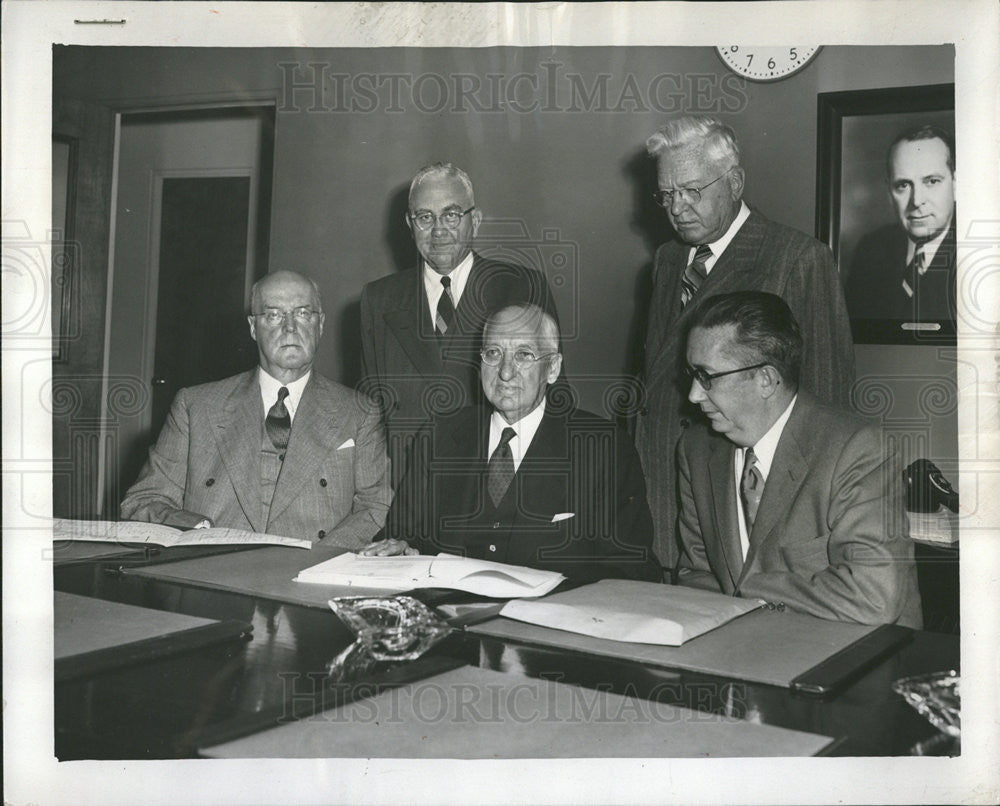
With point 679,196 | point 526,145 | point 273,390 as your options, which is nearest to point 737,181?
point 679,196

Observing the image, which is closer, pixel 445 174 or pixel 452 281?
pixel 445 174

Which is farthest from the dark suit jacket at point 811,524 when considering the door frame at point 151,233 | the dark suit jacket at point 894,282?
the door frame at point 151,233

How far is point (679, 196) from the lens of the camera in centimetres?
244

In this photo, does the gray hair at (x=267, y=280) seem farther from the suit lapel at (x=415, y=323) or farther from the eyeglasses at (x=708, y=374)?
the eyeglasses at (x=708, y=374)

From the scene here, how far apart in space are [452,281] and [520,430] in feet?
1.50

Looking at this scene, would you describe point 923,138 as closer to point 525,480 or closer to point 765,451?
point 765,451

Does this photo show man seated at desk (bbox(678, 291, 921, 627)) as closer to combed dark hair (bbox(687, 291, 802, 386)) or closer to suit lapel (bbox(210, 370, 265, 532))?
combed dark hair (bbox(687, 291, 802, 386))

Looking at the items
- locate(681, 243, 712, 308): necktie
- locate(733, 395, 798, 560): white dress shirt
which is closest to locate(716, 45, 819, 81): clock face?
locate(681, 243, 712, 308): necktie

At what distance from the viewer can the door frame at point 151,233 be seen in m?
2.24

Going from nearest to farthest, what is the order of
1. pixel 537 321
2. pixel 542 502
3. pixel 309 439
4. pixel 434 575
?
pixel 434 575 → pixel 542 502 → pixel 537 321 → pixel 309 439

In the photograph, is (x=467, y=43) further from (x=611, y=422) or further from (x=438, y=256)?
(x=611, y=422)

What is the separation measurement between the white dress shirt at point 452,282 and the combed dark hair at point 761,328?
62cm

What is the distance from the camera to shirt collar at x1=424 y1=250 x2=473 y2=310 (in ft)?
7.95

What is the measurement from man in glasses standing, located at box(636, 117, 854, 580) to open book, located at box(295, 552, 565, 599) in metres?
0.66
